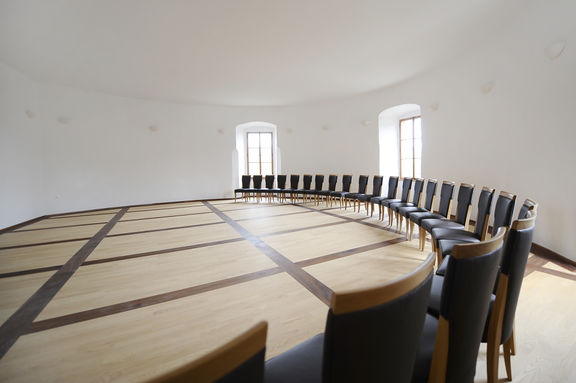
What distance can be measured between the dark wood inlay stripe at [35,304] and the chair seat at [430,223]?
12.5 feet

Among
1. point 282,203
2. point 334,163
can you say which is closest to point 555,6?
point 334,163

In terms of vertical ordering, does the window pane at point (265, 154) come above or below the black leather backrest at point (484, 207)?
above

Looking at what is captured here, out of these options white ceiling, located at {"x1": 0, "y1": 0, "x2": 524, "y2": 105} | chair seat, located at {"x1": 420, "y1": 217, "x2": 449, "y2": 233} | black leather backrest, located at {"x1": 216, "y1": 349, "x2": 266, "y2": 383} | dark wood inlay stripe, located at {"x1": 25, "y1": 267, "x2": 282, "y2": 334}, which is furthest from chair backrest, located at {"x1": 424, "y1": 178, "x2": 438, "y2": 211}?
black leather backrest, located at {"x1": 216, "y1": 349, "x2": 266, "y2": 383}

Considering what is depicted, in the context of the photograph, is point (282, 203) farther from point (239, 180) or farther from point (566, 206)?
point (566, 206)

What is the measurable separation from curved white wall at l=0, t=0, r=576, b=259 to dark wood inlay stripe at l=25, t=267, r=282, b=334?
12.0ft

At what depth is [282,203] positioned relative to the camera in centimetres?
848

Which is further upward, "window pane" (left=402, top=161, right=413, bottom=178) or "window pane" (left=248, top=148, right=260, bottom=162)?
"window pane" (left=248, top=148, right=260, bottom=162)

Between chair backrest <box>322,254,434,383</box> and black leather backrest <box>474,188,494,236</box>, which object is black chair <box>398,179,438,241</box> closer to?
black leather backrest <box>474,188,494,236</box>

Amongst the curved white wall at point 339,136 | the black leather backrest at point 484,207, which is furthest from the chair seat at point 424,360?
the curved white wall at point 339,136

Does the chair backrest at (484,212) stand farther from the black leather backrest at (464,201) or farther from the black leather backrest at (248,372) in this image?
the black leather backrest at (248,372)

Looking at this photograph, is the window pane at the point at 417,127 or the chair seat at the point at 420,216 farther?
the window pane at the point at 417,127

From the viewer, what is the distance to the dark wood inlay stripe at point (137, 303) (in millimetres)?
2076

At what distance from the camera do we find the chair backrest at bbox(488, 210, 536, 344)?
4.20 ft

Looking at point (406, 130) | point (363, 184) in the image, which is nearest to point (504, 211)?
point (363, 184)
